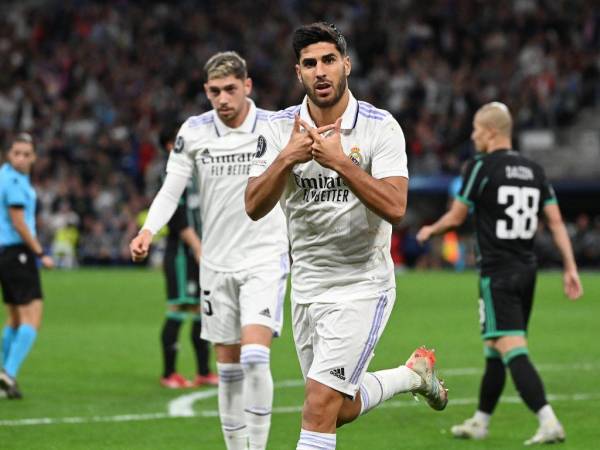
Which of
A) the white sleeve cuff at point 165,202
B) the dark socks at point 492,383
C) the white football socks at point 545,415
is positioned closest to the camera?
the white sleeve cuff at point 165,202

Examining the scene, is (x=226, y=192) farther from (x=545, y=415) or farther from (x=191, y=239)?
(x=191, y=239)

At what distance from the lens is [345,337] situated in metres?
6.37

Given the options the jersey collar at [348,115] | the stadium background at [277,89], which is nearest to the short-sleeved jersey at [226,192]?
the jersey collar at [348,115]

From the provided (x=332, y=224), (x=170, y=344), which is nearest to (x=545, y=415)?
(x=332, y=224)

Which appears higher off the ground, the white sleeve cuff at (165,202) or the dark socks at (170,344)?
the white sleeve cuff at (165,202)

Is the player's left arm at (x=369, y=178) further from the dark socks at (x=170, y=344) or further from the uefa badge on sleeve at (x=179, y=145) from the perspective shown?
the dark socks at (x=170, y=344)

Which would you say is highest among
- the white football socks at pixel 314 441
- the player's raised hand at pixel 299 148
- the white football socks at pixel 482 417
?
the player's raised hand at pixel 299 148

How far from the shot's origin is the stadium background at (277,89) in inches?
1329

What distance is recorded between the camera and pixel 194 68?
128 feet

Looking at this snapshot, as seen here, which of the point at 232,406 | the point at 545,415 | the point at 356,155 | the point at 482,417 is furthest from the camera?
the point at 482,417

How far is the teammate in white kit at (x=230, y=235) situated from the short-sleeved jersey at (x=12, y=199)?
3.69 metres

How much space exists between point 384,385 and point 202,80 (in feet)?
103

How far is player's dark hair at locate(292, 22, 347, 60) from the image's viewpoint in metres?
6.18

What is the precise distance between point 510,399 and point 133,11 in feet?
108
